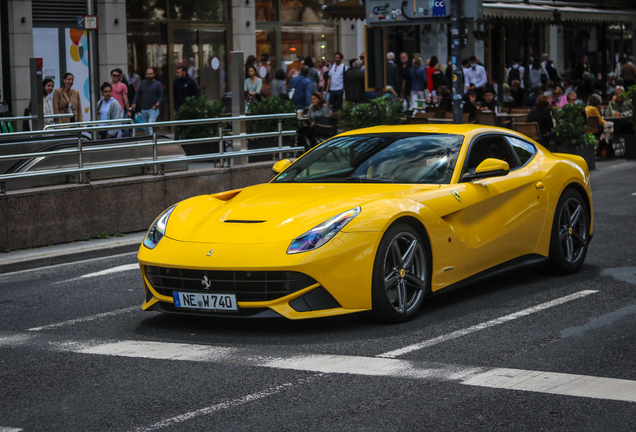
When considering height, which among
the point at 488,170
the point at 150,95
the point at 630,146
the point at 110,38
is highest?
the point at 110,38

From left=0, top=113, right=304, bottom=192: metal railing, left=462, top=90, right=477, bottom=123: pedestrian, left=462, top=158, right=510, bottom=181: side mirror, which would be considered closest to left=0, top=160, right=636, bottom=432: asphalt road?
left=462, top=158, right=510, bottom=181: side mirror

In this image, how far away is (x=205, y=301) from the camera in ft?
21.4

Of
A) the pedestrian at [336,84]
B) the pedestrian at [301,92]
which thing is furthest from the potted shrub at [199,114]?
the pedestrian at [336,84]

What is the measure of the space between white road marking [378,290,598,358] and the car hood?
3.26 feet

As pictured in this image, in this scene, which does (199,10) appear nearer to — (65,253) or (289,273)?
(65,253)

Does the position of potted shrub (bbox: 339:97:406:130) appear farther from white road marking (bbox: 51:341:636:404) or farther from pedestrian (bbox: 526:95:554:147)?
white road marking (bbox: 51:341:636:404)

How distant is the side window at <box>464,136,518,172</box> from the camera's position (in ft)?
25.6

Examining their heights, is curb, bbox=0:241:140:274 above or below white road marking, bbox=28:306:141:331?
above

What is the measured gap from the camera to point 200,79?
96.2ft

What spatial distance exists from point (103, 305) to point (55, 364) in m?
2.00

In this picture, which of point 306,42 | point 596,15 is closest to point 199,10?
point 306,42

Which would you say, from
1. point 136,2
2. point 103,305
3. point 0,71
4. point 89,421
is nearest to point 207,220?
point 103,305

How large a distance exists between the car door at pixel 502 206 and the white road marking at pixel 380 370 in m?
1.86

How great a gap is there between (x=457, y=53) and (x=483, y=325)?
34.5 ft
